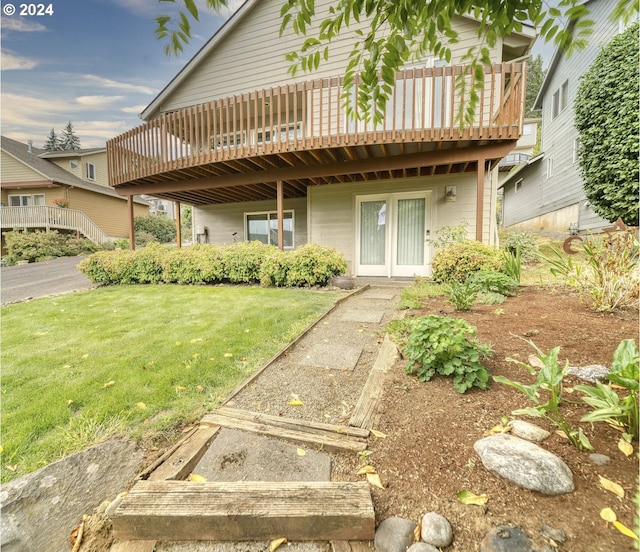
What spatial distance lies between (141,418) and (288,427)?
90cm

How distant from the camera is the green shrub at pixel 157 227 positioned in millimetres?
21734

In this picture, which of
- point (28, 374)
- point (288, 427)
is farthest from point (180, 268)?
point (288, 427)

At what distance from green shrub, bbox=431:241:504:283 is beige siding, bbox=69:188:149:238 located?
21071 mm

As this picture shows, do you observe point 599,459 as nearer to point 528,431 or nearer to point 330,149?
point 528,431

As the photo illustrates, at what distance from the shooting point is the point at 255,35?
859 centimetres

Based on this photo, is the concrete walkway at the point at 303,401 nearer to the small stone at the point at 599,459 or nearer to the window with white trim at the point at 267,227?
the small stone at the point at 599,459

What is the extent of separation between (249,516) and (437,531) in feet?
2.17

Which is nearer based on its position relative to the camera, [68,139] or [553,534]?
[553,534]

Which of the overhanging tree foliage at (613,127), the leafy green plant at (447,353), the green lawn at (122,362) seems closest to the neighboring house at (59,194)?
the green lawn at (122,362)

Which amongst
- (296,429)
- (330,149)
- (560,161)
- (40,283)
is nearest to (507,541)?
(296,429)

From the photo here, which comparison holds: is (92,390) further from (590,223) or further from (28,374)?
(590,223)

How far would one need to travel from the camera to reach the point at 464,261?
5.27 m

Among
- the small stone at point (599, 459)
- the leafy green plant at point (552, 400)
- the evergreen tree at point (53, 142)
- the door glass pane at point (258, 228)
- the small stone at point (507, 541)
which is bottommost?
the small stone at point (507, 541)

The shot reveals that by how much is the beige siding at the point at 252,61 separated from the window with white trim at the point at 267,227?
3722 millimetres
